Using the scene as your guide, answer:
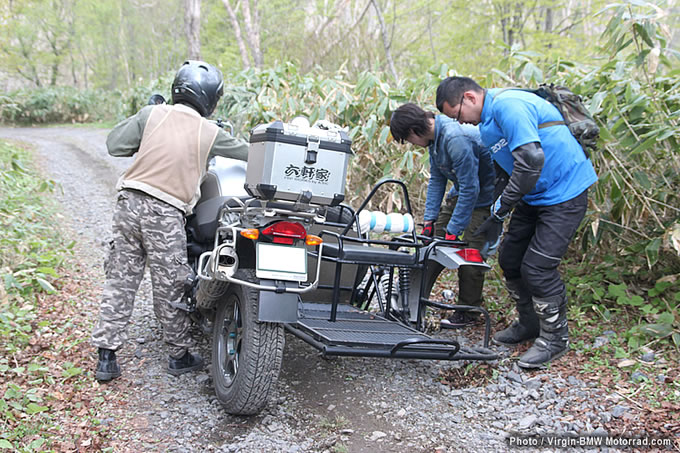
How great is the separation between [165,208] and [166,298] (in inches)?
23.1

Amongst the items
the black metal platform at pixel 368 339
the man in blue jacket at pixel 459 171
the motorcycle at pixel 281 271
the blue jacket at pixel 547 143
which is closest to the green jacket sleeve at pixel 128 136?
the motorcycle at pixel 281 271

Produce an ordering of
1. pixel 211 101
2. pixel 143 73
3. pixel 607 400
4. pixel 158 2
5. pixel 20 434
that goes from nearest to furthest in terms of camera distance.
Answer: pixel 20 434 < pixel 607 400 < pixel 211 101 < pixel 158 2 < pixel 143 73

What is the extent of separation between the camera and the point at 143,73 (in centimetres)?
3666

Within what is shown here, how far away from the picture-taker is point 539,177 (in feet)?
11.0

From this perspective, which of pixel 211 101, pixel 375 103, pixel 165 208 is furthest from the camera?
pixel 375 103

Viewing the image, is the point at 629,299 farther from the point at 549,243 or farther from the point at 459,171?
the point at 459,171

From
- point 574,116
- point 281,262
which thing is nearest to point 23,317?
point 281,262

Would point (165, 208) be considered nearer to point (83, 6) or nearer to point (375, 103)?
point (375, 103)

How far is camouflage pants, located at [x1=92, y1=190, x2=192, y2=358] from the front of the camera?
3398 millimetres

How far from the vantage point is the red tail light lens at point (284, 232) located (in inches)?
113

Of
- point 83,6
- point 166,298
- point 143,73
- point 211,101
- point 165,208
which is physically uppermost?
point 83,6

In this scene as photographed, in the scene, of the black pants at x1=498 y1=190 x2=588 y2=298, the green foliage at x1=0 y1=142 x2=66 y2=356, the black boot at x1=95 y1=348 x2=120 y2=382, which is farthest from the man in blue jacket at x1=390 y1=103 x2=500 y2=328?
the green foliage at x1=0 y1=142 x2=66 y2=356

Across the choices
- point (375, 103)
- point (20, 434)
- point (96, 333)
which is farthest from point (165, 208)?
point (375, 103)

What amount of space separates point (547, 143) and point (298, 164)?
1.67 meters
